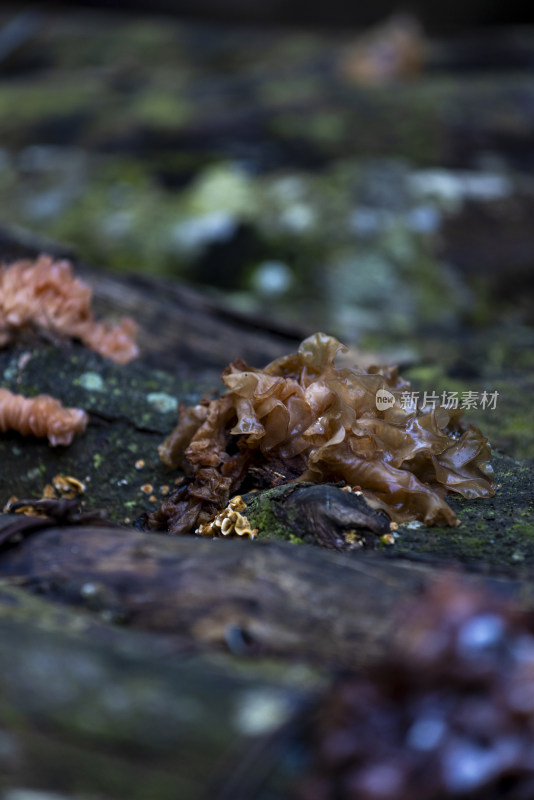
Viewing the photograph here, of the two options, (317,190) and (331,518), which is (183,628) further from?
(317,190)

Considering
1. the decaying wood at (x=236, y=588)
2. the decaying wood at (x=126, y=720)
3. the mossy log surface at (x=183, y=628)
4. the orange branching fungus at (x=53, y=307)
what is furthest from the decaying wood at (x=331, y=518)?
the orange branching fungus at (x=53, y=307)

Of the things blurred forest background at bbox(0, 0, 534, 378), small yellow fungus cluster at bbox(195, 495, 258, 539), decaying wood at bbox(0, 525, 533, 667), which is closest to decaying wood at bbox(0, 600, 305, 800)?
decaying wood at bbox(0, 525, 533, 667)

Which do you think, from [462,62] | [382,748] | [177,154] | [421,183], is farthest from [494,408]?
[462,62]

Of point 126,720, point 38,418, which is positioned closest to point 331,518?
point 126,720

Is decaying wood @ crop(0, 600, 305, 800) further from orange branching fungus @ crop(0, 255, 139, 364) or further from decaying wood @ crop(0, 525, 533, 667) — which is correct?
orange branching fungus @ crop(0, 255, 139, 364)

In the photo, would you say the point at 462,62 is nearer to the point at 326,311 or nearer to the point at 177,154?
the point at 177,154
